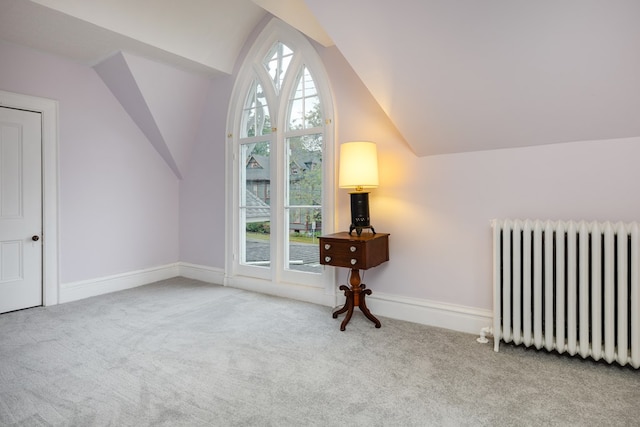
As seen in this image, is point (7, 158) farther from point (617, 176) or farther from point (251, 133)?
point (617, 176)

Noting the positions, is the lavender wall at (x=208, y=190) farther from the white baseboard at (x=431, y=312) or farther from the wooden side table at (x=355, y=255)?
the white baseboard at (x=431, y=312)

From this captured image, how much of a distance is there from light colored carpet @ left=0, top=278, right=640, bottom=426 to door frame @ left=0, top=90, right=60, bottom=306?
1.41ft

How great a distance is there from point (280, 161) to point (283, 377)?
224 centimetres

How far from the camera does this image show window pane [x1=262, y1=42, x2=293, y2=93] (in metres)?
3.69

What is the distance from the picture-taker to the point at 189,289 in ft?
13.1

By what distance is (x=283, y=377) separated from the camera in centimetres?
205

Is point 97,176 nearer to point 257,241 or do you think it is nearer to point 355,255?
point 257,241

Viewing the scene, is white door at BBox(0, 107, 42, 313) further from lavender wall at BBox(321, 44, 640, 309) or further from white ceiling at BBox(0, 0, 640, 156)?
lavender wall at BBox(321, 44, 640, 309)

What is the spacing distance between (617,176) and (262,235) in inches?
120

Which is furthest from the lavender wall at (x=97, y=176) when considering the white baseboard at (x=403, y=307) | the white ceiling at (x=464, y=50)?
the white baseboard at (x=403, y=307)

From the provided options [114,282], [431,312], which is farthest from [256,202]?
[431,312]

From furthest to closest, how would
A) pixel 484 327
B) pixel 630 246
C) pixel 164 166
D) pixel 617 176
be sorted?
pixel 164 166 → pixel 484 327 → pixel 617 176 → pixel 630 246

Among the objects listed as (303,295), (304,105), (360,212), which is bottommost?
(303,295)

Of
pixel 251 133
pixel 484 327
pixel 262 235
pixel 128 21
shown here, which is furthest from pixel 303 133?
pixel 484 327
